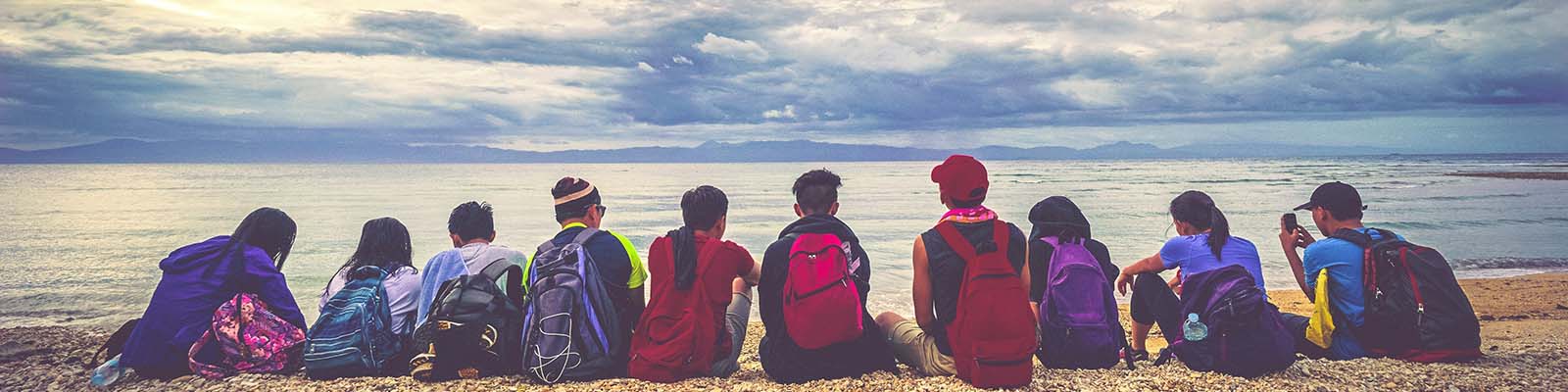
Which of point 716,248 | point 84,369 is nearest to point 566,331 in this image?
point 716,248

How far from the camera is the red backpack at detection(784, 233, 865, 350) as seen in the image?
15.6ft

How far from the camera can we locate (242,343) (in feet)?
17.5

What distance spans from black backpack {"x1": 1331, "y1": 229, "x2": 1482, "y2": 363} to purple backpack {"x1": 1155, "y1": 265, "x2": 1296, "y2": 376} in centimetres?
64

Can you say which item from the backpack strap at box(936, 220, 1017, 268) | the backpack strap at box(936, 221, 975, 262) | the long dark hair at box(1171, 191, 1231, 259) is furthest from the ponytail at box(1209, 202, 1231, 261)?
the backpack strap at box(936, 221, 975, 262)

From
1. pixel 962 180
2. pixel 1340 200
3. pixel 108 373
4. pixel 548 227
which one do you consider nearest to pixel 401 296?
pixel 108 373

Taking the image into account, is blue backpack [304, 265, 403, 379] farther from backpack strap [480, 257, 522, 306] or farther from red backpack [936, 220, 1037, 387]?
red backpack [936, 220, 1037, 387]

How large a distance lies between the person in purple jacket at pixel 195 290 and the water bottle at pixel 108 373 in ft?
0.26

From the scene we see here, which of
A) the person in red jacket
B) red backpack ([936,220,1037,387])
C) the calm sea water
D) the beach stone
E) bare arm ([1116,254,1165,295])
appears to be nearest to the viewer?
red backpack ([936,220,1037,387])

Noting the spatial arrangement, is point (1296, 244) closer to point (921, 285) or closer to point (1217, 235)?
point (1217, 235)

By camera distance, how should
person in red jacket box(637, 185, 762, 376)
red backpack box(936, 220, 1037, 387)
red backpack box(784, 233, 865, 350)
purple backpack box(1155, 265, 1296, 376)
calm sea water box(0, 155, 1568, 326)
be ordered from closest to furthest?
red backpack box(936, 220, 1037, 387)
red backpack box(784, 233, 865, 350)
person in red jacket box(637, 185, 762, 376)
purple backpack box(1155, 265, 1296, 376)
calm sea water box(0, 155, 1568, 326)

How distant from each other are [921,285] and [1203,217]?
6.16 feet

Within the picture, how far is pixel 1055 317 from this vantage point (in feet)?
17.2

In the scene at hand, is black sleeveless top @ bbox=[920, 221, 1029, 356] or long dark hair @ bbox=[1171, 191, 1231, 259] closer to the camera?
black sleeveless top @ bbox=[920, 221, 1029, 356]

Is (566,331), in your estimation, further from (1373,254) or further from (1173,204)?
(1373,254)
